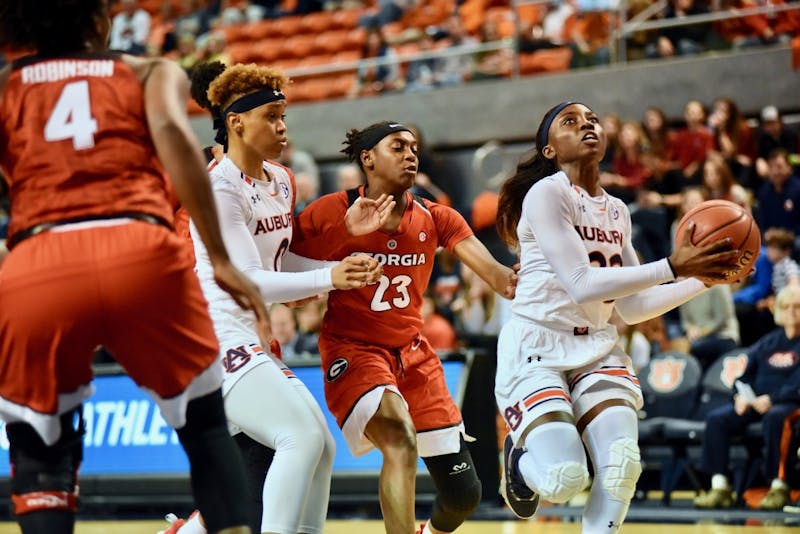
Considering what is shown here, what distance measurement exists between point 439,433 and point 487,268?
800 millimetres

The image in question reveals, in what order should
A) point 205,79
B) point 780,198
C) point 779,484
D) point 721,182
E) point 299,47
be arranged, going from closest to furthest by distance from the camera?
1. point 205,79
2. point 779,484
3. point 721,182
4. point 780,198
5. point 299,47

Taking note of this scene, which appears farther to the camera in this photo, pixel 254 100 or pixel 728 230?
pixel 254 100

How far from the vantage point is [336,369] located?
5.56 meters

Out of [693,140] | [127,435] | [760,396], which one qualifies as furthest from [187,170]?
[693,140]

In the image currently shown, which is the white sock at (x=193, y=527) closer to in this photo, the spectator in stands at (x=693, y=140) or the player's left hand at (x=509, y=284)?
the player's left hand at (x=509, y=284)

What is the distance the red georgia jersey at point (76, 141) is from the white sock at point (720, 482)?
6.40 m

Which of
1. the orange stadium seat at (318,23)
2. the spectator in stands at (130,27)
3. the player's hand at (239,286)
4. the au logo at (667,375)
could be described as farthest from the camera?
the spectator in stands at (130,27)

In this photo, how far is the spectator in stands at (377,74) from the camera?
1557 centimetres

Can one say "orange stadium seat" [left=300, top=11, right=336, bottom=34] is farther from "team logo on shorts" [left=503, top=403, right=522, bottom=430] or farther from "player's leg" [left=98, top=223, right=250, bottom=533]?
"player's leg" [left=98, top=223, right=250, bottom=533]

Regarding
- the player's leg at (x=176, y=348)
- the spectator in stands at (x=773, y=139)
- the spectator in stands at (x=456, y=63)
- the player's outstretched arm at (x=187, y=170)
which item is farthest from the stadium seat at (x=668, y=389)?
the player's outstretched arm at (x=187, y=170)

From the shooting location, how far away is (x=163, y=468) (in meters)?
9.43

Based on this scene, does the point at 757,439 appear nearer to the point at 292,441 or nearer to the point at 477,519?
the point at 477,519

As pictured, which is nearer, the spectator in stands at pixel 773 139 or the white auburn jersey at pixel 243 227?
the white auburn jersey at pixel 243 227

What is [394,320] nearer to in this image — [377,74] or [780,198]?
[780,198]
